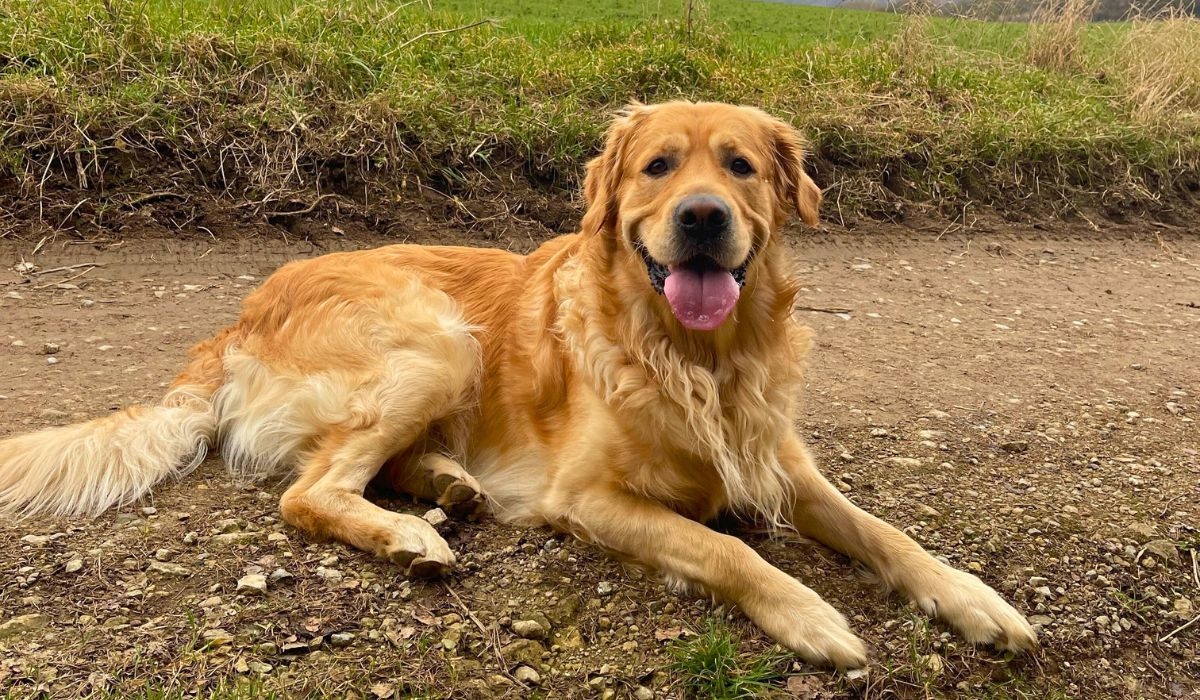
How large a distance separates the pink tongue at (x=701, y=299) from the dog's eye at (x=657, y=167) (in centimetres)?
39

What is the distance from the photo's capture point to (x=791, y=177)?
2975mm

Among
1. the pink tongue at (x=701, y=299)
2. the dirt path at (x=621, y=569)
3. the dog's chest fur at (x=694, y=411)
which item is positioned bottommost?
the dirt path at (x=621, y=569)

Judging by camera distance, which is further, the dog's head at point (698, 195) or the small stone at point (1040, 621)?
the dog's head at point (698, 195)

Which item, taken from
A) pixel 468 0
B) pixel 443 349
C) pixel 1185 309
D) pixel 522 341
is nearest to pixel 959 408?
pixel 522 341

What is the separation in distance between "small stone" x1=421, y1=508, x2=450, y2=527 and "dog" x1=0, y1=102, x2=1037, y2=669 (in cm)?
9

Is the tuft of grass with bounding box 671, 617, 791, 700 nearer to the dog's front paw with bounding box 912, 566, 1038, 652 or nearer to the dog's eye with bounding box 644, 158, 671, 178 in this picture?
the dog's front paw with bounding box 912, 566, 1038, 652

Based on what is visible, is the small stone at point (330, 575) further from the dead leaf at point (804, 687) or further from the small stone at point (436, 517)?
the dead leaf at point (804, 687)

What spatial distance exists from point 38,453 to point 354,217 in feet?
10.7

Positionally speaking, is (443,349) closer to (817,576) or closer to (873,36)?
(817,576)

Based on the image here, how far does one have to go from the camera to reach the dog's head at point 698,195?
8.16ft

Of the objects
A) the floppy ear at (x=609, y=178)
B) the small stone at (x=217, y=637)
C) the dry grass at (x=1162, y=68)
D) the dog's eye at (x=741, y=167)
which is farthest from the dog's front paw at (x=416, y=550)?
the dry grass at (x=1162, y=68)

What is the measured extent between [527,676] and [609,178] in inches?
61.0

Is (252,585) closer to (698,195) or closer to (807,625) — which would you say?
(807,625)

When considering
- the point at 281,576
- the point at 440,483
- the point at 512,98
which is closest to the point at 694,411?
the point at 440,483
